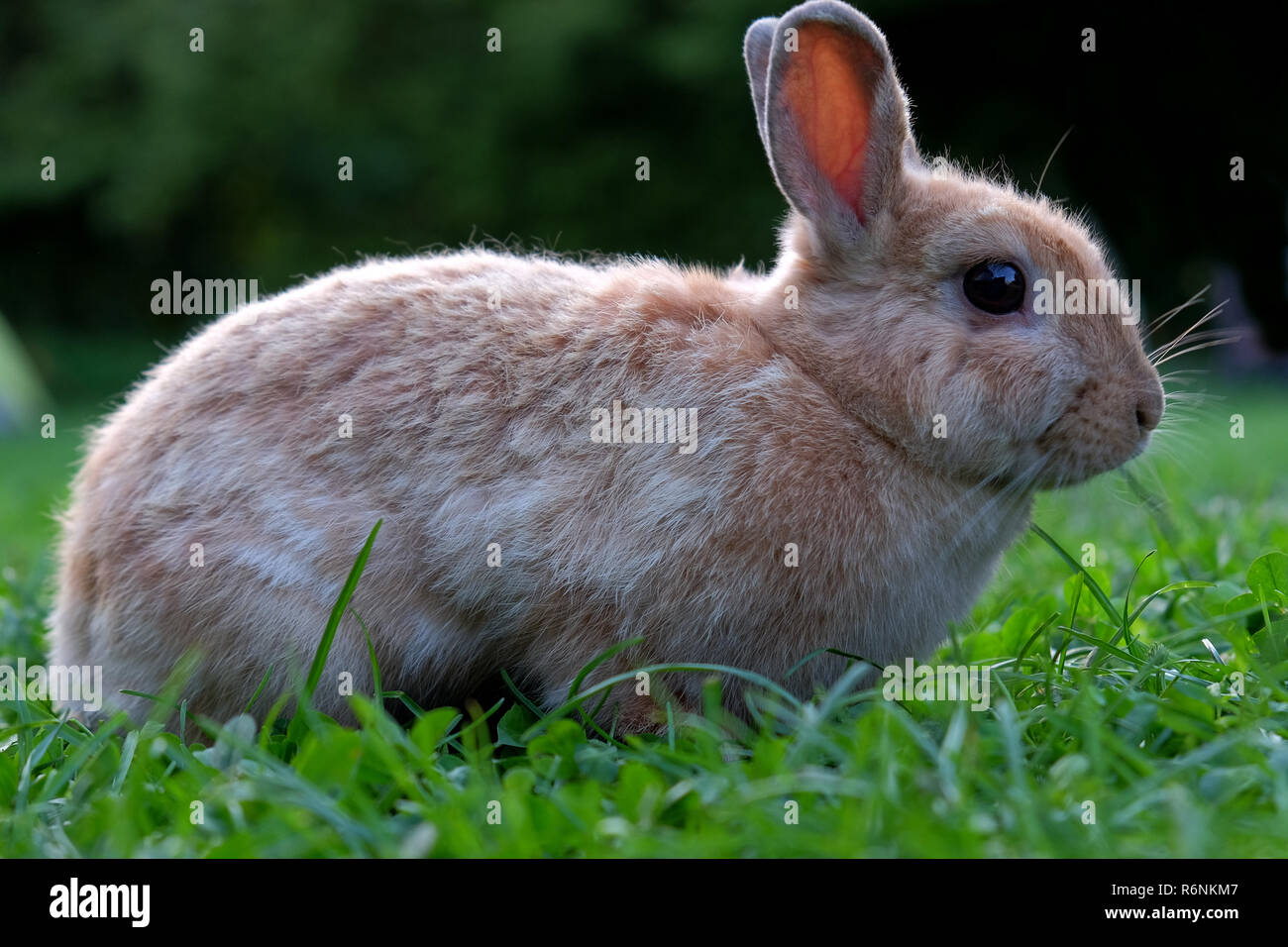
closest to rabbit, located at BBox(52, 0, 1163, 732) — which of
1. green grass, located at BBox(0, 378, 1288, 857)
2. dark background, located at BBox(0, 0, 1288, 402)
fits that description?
green grass, located at BBox(0, 378, 1288, 857)

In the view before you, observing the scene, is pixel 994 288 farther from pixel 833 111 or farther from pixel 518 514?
pixel 518 514

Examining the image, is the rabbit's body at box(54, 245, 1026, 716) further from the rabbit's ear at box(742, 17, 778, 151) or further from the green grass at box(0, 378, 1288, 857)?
the rabbit's ear at box(742, 17, 778, 151)

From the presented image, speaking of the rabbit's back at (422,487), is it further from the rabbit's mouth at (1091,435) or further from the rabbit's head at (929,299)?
the rabbit's mouth at (1091,435)

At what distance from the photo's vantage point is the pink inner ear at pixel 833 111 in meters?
2.92

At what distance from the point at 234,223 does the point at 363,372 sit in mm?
21407

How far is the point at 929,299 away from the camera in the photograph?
2857 millimetres

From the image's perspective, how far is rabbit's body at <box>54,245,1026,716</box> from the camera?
8.84 ft

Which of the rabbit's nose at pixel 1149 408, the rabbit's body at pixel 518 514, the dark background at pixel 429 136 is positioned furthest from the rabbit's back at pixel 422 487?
the dark background at pixel 429 136

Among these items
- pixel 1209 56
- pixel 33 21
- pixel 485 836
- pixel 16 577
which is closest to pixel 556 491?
pixel 485 836

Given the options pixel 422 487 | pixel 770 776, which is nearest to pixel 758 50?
pixel 422 487

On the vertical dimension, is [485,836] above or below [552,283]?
below

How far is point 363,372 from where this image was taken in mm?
2936

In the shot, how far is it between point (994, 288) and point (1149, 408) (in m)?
0.44

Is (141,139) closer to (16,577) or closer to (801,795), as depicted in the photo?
(16,577)
